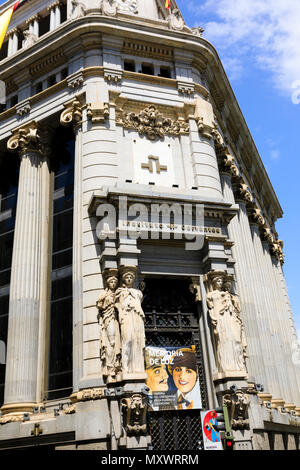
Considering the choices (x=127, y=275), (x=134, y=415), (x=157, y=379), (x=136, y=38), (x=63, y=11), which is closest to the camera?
(x=134, y=415)

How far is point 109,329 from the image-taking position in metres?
18.2

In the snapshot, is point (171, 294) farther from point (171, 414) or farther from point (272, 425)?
point (272, 425)

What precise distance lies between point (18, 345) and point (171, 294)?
25.0 ft

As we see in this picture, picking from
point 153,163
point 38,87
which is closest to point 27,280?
point 153,163

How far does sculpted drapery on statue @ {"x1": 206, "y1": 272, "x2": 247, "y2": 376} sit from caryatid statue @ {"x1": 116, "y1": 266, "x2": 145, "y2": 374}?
3387mm

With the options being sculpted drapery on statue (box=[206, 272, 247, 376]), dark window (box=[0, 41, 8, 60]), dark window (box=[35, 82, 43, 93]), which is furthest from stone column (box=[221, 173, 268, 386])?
dark window (box=[0, 41, 8, 60])

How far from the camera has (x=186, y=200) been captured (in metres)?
21.2

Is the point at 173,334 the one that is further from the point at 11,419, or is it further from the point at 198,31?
the point at 198,31

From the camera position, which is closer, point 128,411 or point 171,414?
point 128,411

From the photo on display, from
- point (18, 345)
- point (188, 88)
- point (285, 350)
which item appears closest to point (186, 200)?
point (188, 88)

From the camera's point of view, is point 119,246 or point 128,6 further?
point 128,6

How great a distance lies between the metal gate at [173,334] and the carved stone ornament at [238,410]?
1.52m

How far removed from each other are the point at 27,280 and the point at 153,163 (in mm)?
8927
